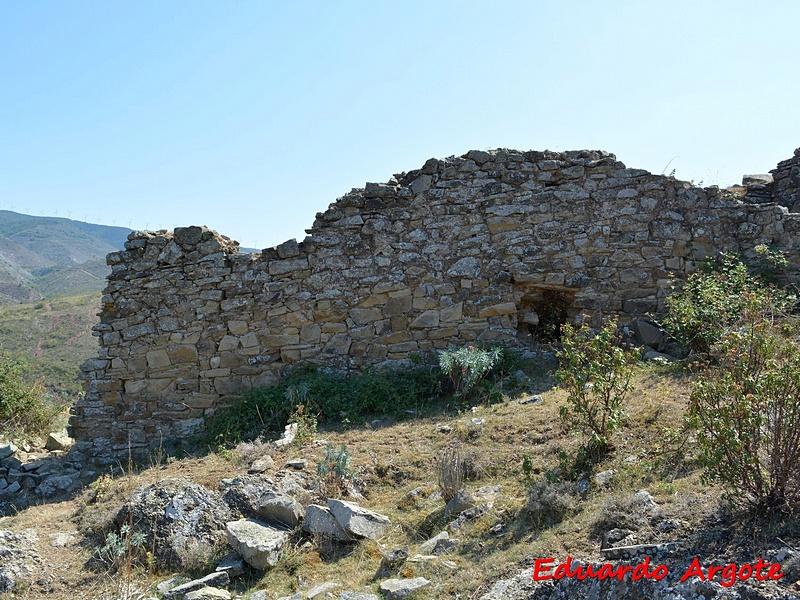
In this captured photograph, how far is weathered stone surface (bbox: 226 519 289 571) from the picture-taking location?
14.4 ft

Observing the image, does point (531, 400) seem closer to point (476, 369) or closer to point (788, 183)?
point (476, 369)

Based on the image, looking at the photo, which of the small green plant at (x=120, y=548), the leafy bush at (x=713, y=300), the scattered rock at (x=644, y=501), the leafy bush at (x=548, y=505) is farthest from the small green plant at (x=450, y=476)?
the leafy bush at (x=713, y=300)

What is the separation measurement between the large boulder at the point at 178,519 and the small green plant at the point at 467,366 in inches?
119

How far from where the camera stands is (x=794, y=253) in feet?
25.4

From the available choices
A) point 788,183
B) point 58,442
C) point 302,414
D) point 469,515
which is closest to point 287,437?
point 302,414

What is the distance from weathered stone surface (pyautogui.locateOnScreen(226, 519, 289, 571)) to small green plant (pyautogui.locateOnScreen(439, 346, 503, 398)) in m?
2.96

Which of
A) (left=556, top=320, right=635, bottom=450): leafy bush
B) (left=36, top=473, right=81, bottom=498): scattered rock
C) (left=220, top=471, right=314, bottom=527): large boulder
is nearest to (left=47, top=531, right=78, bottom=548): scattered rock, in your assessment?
(left=220, top=471, right=314, bottom=527): large boulder

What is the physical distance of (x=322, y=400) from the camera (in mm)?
7348

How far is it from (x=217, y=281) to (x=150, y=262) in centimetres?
90

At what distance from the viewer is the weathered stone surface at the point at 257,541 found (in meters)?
4.39

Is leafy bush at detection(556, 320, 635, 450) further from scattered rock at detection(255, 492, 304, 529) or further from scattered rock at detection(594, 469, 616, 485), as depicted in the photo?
scattered rock at detection(255, 492, 304, 529)

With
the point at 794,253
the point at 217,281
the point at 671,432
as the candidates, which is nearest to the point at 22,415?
the point at 217,281

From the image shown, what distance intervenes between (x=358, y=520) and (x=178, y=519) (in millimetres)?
1457

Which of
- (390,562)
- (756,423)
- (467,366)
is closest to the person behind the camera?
(756,423)
